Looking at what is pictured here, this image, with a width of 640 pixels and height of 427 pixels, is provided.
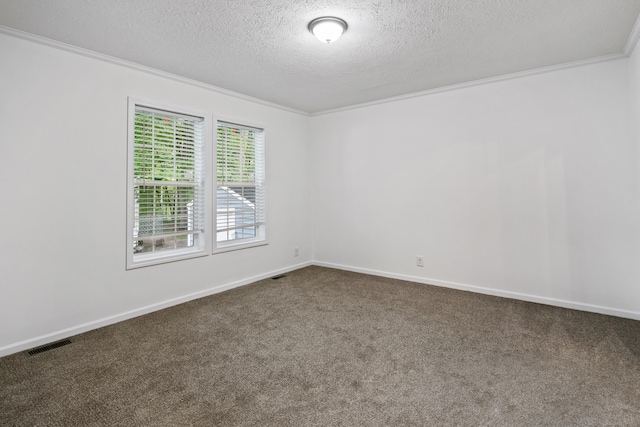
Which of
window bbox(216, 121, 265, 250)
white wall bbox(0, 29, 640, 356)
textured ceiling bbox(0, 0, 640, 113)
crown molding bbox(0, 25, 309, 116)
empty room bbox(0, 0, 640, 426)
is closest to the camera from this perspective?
empty room bbox(0, 0, 640, 426)

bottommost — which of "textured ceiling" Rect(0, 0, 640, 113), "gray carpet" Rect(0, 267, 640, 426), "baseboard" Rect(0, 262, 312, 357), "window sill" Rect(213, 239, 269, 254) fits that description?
"gray carpet" Rect(0, 267, 640, 426)

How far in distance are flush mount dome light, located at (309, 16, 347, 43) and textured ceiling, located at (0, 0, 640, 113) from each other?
6 centimetres

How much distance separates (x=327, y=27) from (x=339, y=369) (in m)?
2.50

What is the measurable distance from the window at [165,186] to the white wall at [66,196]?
113 mm

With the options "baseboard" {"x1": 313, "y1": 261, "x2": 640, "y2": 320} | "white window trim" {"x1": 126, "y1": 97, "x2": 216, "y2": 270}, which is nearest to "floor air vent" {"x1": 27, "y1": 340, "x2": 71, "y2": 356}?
"white window trim" {"x1": 126, "y1": 97, "x2": 216, "y2": 270}

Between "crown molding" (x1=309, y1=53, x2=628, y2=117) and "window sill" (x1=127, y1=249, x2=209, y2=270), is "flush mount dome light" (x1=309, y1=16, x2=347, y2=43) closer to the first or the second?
"crown molding" (x1=309, y1=53, x2=628, y2=117)

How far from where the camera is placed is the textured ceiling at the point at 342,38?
221 cm

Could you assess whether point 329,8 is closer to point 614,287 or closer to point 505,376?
point 505,376

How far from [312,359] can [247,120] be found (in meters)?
3.18

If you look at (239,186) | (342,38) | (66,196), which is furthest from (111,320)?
(342,38)

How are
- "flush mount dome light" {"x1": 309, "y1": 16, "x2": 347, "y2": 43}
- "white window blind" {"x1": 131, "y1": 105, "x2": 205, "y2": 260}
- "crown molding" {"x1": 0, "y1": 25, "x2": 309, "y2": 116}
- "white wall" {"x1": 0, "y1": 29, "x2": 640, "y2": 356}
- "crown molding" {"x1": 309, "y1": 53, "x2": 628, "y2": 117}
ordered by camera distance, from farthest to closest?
1. "white window blind" {"x1": 131, "y1": 105, "x2": 205, "y2": 260}
2. "crown molding" {"x1": 309, "y1": 53, "x2": 628, "y2": 117}
3. "white wall" {"x1": 0, "y1": 29, "x2": 640, "y2": 356}
4. "crown molding" {"x1": 0, "y1": 25, "x2": 309, "y2": 116}
5. "flush mount dome light" {"x1": 309, "y1": 16, "x2": 347, "y2": 43}

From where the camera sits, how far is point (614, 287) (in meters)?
3.05

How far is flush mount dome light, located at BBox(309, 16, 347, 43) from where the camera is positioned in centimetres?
Answer: 235

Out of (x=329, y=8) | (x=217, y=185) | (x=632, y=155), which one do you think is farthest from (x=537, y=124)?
(x=217, y=185)
